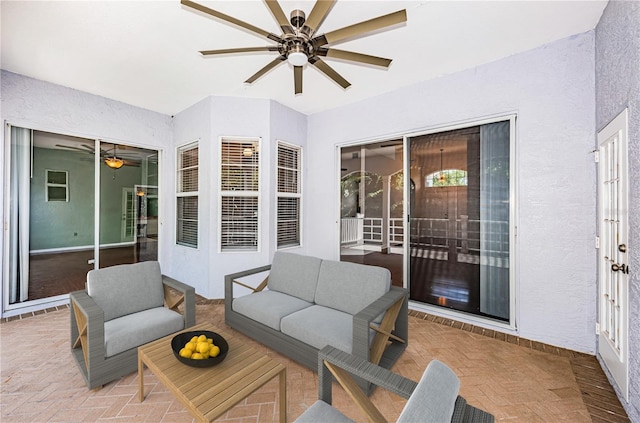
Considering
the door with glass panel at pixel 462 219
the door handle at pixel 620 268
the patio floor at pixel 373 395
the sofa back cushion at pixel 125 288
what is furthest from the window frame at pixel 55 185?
the door handle at pixel 620 268

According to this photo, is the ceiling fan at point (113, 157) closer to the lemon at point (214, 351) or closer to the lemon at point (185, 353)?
the lemon at point (185, 353)

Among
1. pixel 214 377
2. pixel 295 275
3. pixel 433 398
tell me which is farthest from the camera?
pixel 295 275

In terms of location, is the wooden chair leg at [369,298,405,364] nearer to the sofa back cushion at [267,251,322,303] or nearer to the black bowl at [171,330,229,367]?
the sofa back cushion at [267,251,322,303]

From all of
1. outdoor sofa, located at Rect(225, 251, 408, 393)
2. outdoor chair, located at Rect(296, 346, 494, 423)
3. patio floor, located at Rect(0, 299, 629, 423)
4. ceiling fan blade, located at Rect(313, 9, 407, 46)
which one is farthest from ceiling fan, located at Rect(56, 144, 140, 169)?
outdoor chair, located at Rect(296, 346, 494, 423)

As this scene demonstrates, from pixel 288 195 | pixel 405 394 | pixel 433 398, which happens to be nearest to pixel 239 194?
pixel 288 195

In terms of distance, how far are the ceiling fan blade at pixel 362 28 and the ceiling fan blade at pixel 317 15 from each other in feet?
0.29

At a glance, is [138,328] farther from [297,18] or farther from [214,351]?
[297,18]

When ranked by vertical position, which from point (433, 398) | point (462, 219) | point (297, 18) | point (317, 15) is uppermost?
point (297, 18)

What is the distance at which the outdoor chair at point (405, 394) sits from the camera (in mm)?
923

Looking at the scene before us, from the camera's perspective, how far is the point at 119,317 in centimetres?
251

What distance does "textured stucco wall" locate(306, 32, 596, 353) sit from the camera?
8.55 ft

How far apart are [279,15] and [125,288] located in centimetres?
270

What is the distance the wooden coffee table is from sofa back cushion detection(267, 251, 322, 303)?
1051 mm

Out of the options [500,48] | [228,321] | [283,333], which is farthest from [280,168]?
[500,48]
